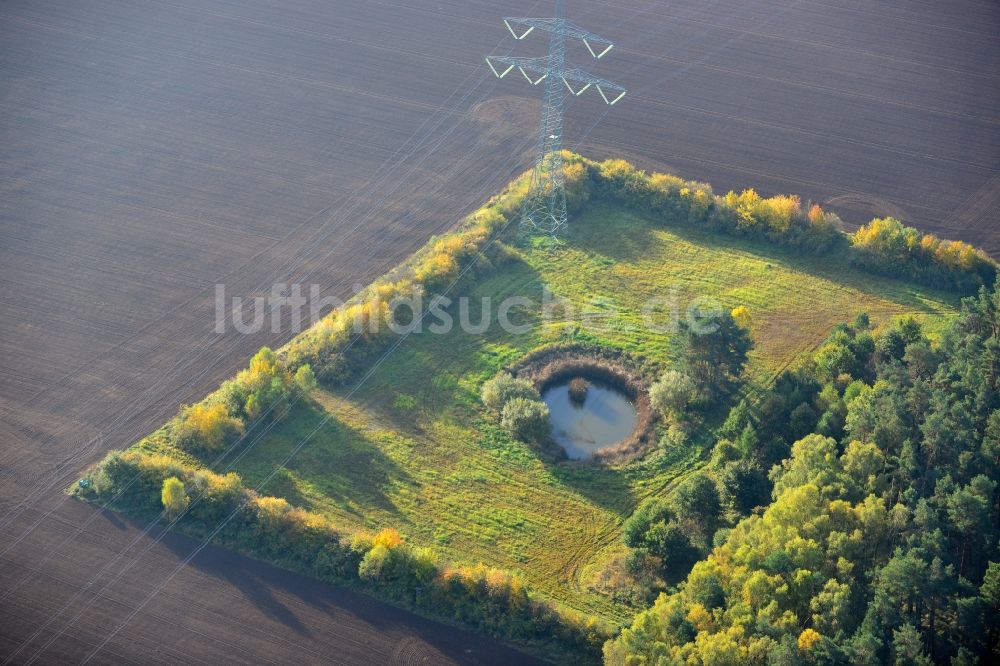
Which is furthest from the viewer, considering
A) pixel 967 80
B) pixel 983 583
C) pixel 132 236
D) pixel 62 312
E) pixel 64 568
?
pixel 967 80

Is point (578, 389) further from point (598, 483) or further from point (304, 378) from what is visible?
point (304, 378)

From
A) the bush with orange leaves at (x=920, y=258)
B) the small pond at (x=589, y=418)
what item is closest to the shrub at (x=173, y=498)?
the small pond at (x=589, y=418)

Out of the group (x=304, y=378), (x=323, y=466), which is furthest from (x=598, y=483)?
(x=304, y=378)

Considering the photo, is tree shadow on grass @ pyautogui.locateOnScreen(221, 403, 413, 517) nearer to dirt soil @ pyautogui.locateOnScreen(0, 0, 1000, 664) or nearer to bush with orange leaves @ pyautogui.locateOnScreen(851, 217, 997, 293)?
dirt soil @ pyautogui.locateOnScreen(0, 0, 1000, 664)

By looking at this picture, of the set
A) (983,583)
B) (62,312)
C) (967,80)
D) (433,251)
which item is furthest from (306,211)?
(967,80)

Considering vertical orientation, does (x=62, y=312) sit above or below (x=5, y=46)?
below

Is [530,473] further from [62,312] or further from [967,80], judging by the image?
[967,80]

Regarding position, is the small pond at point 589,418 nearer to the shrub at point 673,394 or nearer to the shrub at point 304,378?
the shrub at point 673,394
